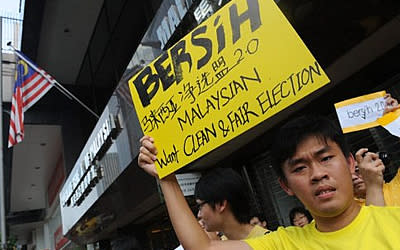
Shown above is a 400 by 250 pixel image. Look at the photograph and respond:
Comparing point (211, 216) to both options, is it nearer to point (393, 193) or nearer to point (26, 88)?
point (393, 193)

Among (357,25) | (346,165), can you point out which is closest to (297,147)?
(346,165)

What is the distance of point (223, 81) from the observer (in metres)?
1.57

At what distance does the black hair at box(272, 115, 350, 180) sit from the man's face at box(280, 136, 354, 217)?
17mm

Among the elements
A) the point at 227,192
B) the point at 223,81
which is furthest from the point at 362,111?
the point at 227,192

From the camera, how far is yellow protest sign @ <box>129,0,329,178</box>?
→ 4.38 ft

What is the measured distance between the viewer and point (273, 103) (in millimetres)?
1348

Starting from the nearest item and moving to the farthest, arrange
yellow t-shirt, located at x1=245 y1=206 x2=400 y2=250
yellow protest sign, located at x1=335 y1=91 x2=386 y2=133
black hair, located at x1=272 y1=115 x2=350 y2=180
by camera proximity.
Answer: yellow t-shirt, located at x1=245 y1=206 x2=400 y2=250
black hair, located at x1=272 y1=115 x2=350 y2=180
yellow protest sign, located at x1=335 y1=91 x2=386 y2=133

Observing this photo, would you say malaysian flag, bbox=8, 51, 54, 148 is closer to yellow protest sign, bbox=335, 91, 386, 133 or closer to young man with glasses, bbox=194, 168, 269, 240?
young man with glasses, bbox=194, 168, 269, 240

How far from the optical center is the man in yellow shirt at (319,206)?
1073mm

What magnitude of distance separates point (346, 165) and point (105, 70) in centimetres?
1085

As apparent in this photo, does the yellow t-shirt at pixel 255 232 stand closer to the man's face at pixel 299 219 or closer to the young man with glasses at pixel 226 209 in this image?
the young man with glasses at pixel 226 209

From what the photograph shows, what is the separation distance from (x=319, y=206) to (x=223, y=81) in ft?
2.31

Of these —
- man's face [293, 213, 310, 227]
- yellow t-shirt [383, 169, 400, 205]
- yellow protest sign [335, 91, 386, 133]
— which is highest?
yellow protest sign [335, 91, 386, 133]

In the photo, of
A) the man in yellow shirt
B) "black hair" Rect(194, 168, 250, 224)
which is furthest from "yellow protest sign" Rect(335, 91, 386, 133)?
"black hair" Rect(194, 168, 250, 224)
